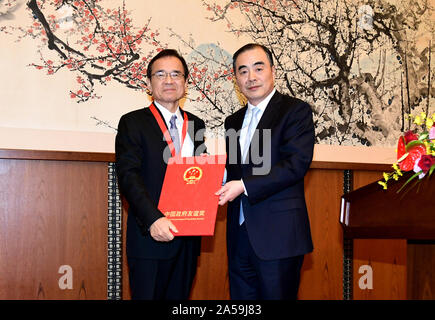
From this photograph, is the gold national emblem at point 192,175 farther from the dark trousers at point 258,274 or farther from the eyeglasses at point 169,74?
the eyeglasses at point 169,74

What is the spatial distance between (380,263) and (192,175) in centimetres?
202

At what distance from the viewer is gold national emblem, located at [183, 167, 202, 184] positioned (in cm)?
185

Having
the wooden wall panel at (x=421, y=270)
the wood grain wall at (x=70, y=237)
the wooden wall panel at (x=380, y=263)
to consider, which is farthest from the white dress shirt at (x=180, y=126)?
the wooden wall panel at (x=421, y=270)

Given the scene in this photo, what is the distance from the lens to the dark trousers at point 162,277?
73.7 inches

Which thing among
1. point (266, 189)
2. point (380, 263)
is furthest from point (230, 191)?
point (380, 263)

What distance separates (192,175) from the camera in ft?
Answer: 6.10

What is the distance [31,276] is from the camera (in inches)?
100

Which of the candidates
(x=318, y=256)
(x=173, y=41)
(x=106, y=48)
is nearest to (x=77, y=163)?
(x=106, y=48)

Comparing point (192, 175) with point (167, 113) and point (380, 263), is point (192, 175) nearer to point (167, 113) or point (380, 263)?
point (167, 113)

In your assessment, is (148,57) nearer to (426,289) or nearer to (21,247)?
(21,247)

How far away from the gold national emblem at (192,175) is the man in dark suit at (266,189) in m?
0.12

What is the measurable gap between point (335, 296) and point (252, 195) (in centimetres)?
170

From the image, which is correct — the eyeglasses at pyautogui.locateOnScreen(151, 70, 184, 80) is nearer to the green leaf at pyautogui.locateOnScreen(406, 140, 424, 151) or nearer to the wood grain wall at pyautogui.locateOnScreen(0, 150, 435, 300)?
the wood grain wall at pyautogui.locateOnScreen(0, 150, 435, 300)

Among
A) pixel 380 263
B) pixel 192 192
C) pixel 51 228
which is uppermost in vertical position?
pixel 192 192
